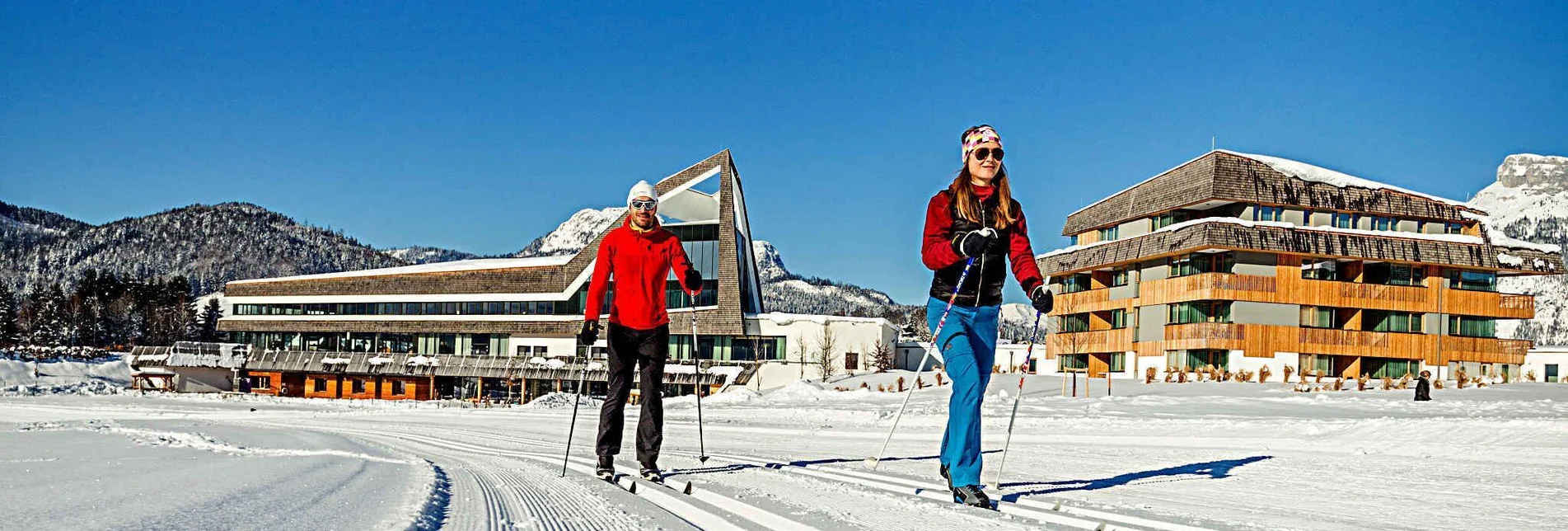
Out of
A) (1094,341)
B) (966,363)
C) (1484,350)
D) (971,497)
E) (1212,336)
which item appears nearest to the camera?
(971,497)

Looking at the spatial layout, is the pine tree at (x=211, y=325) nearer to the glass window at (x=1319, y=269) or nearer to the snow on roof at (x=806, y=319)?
the snow on roof at (x=806, y=319)

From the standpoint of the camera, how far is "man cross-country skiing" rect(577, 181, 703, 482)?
22.4 ft

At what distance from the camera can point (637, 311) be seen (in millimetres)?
6902

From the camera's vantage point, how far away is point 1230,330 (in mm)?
40812

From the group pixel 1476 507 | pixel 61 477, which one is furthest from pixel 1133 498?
pixel 61 477

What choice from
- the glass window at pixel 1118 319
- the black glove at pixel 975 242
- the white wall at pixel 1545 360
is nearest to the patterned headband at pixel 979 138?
the black glove at pixel 975 242

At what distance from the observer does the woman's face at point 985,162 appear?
5.75 m

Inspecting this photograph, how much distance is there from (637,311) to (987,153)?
244cm

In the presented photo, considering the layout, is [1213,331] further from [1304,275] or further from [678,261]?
[678,261]

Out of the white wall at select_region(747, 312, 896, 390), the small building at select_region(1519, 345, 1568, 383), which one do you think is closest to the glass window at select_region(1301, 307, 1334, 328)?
the small building at select_region(1519, 345, 1568, 383)

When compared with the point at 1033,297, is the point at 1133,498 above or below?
below

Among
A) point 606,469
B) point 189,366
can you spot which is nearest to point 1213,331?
point 606,469

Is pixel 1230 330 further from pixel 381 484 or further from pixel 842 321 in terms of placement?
pixel 381 484

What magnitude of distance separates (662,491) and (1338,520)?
2.96 meters
